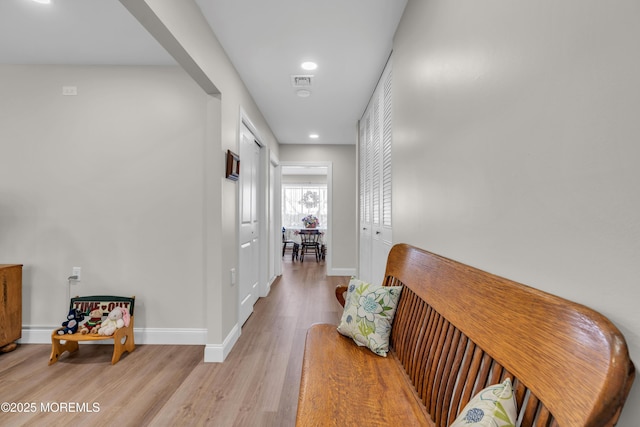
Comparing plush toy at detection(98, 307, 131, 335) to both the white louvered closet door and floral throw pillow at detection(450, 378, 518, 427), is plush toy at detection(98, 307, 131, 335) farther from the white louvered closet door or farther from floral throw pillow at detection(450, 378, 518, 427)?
floral throw pillow at detection(450, 378, 518, 427)

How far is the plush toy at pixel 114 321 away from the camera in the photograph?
2.44 metres

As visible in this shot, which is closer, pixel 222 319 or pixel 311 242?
pixel 222 319

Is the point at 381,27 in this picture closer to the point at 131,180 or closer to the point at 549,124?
the point at 549,124

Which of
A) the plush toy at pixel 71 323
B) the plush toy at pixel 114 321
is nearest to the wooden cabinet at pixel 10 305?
the plush toy at pixel 71 323

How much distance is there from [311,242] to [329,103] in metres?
4.56

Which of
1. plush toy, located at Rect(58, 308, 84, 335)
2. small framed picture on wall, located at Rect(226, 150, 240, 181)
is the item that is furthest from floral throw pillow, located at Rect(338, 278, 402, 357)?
plush toy, located at Rect(58, 308, 84, 335)

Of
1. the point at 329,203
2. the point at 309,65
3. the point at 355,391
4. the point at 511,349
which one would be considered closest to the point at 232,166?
the point at 309,65

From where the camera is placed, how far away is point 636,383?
0.57m

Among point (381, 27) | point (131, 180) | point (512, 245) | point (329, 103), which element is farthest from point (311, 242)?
point (512, 245)

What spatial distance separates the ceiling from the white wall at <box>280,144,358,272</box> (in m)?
2.43

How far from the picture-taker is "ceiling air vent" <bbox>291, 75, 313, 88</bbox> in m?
3.04

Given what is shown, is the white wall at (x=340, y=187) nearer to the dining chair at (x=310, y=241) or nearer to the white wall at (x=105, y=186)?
the dining chair at (x=310, y=241)

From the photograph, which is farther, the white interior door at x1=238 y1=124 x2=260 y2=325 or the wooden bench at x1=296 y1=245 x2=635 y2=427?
the white interior door at x1=238 y1=124 x2=260 y2=325

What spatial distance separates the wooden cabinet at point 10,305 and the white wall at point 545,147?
327cm
